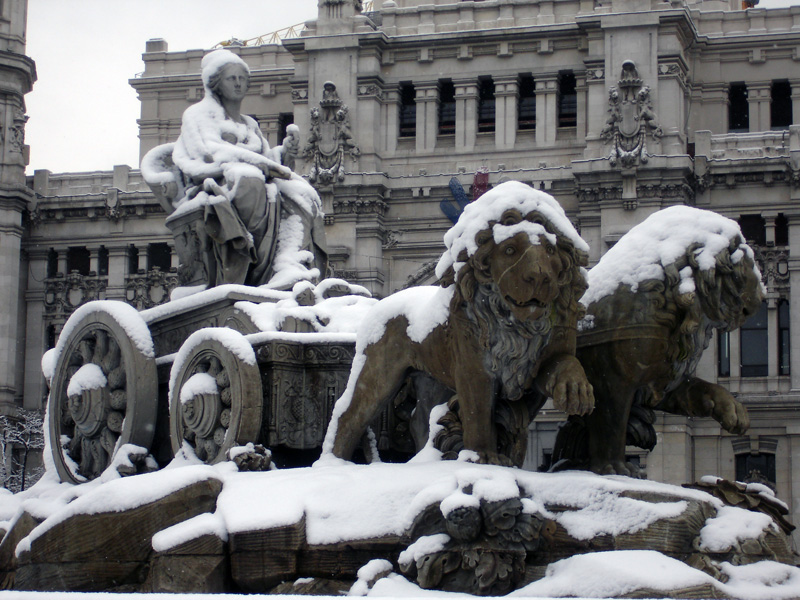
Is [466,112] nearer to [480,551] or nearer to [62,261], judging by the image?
[62,261]

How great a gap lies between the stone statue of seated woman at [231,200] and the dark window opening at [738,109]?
130 ft

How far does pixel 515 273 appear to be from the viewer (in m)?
9.20

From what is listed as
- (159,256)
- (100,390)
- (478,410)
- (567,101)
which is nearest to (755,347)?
(567,101)

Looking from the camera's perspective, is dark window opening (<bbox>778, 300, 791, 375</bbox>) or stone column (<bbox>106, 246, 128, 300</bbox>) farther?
stone column (<bbox>106, 246, 128, 300</bbox>)

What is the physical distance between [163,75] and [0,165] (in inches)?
317

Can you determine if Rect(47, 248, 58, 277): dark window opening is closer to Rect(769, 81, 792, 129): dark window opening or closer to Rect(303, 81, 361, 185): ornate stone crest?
Rect(303, 81, 361, 185): ornate stone crest

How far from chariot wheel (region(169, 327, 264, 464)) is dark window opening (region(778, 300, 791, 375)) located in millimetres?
36585

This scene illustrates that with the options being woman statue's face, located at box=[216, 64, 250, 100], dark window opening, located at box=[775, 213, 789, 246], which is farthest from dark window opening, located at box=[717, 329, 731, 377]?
woman statue's face, located at box=[216, 64, 250, 100]

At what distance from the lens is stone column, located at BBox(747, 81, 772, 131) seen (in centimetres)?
5006

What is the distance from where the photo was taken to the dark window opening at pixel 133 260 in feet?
169

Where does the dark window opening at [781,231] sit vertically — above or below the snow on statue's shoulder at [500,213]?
above

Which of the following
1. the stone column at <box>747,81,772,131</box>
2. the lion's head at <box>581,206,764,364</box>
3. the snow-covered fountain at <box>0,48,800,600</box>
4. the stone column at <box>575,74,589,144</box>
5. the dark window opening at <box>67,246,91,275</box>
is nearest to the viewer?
the snow-covered fountain at <box>0,48,800,600</box>

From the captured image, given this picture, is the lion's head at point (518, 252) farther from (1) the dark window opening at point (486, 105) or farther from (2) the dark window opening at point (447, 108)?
(2) the dark window opening at point (447, 108)

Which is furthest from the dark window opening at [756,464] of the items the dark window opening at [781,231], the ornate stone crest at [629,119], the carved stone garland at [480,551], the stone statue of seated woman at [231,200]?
the carved stone garland at [480,551]
